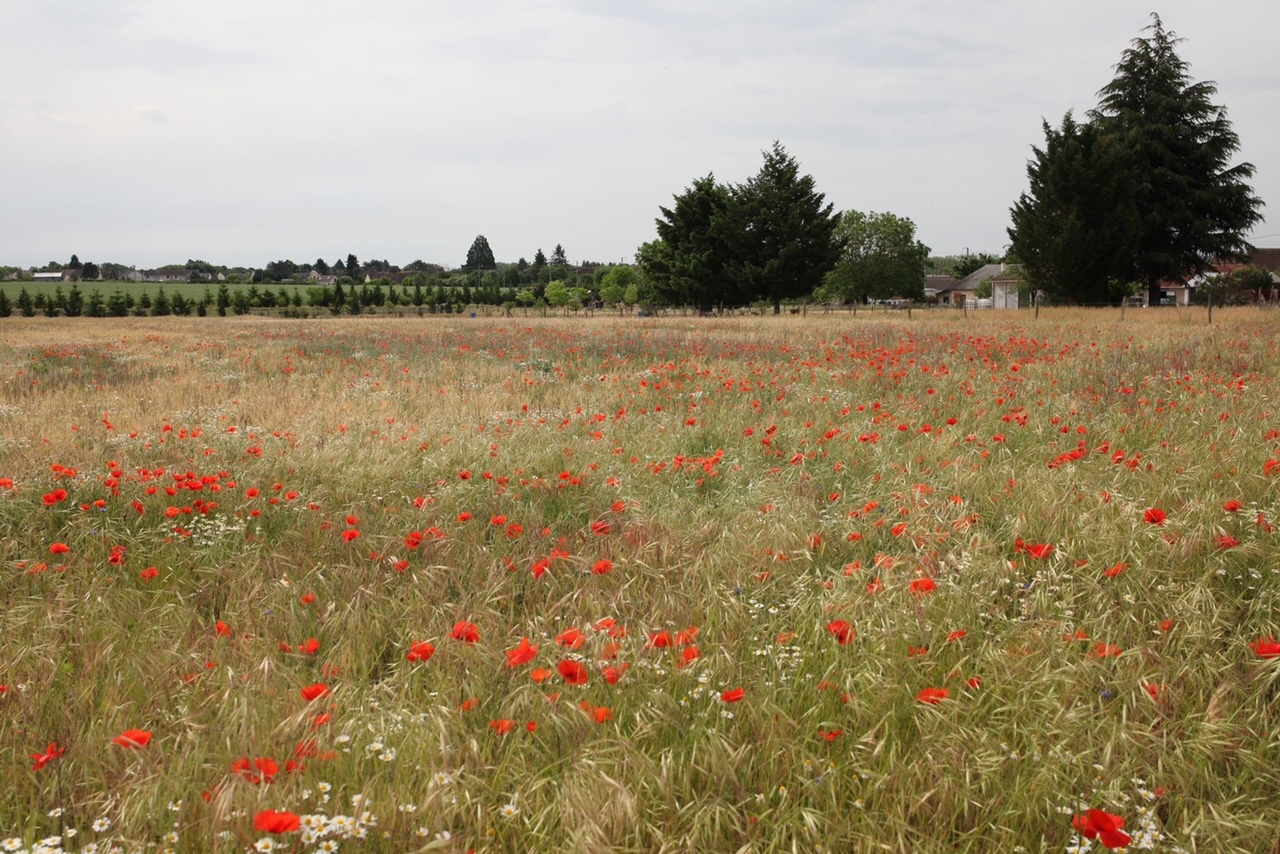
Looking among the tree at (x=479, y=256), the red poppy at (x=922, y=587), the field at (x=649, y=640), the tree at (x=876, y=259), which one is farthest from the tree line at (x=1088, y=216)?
the tree at (x=479, y=256)

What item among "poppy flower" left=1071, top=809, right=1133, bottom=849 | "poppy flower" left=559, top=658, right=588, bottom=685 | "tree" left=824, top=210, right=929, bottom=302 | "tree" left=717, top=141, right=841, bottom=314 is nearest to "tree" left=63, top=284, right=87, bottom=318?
"tree" left=717, top=141, right=841, bottom=314

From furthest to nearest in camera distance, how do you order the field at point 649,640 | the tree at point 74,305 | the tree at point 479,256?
the tree at point 479,256 < the tree at point 74,305 < the field at point 649,640

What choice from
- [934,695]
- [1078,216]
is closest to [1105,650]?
[934,695]

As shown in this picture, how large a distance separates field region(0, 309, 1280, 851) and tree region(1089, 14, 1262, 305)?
125 feet

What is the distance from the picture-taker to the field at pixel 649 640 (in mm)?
2205

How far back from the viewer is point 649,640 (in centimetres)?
304

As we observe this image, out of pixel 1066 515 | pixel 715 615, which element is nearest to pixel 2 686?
pixel 715 615

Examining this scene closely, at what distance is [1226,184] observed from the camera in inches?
1537

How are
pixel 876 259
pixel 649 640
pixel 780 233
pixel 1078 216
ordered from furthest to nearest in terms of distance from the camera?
1. pixel 876 259
2. pixel 780 233
3. pixel 1078 216
4. pixel 649 640

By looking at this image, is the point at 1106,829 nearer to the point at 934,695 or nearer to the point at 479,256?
the point at 934,695

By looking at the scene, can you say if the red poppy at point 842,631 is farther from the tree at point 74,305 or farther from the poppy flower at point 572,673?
the tree at point 74,305

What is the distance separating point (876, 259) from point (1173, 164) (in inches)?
1409

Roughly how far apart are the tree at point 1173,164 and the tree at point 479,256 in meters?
153

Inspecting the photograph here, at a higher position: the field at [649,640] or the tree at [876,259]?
the tree at [876,259]
